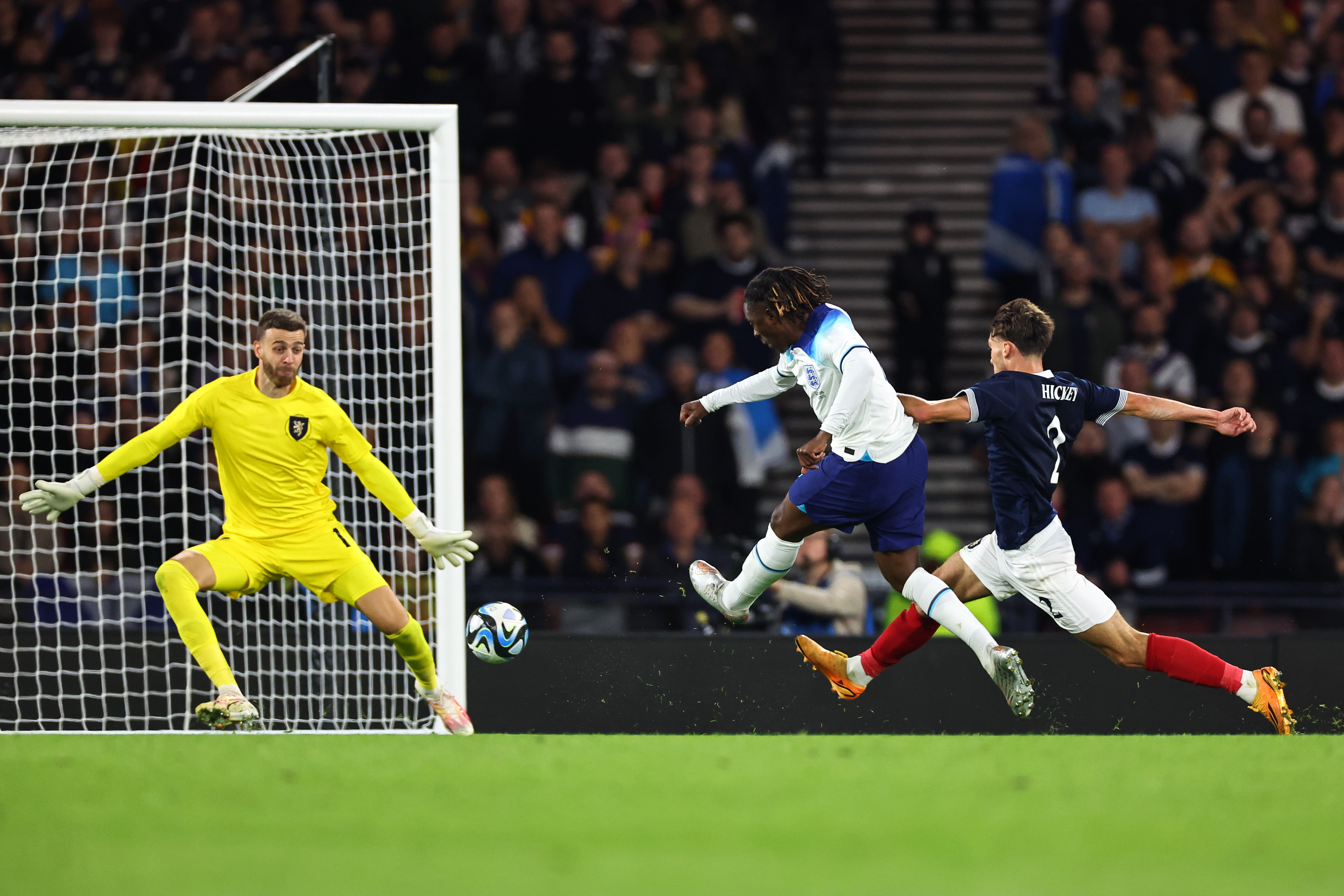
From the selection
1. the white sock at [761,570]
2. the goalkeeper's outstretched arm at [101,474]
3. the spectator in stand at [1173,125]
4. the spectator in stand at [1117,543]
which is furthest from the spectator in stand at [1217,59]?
the goalkeeper's outstretched arm at [101,474]

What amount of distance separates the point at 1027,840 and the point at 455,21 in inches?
377

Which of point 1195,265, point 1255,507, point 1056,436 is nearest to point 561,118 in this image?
point 1195,265

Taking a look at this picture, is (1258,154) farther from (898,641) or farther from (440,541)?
(440,541)

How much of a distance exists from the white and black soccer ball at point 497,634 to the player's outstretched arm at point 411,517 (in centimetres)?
26

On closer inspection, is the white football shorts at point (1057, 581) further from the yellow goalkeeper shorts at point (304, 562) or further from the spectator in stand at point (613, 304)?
the spectator in stand at point (613, 304)

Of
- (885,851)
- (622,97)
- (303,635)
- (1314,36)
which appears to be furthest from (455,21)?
(885,851)

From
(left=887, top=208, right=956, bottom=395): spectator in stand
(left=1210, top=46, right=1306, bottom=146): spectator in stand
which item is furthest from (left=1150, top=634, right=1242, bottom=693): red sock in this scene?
(left=1210, top=46, right=1306, bottom=146): spectator in stand

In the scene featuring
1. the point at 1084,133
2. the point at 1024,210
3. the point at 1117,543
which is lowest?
the point at 1117,543

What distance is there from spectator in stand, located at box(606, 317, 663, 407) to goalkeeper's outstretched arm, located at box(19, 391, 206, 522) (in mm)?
4276

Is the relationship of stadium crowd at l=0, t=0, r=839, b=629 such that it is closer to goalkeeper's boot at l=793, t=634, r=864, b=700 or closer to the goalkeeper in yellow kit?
goalkeeper's boot at l=793, t=634, r=864, b=700

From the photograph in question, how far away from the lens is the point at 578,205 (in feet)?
38.1

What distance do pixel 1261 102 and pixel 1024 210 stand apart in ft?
6.62

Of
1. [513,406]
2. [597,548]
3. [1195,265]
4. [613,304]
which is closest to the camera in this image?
[597,548]

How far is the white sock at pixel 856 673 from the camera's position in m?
6.86
